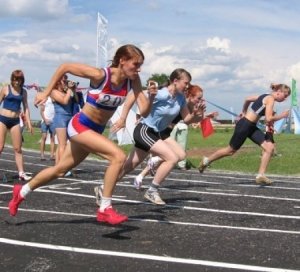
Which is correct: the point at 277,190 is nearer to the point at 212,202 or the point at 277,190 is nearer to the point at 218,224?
the point at 212,202

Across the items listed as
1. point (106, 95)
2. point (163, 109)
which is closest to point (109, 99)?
point (106, 95)

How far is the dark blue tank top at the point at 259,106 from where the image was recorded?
11.8 m

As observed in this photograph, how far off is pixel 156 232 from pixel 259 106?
5665mm

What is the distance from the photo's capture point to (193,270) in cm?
514

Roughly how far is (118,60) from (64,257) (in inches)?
89.9

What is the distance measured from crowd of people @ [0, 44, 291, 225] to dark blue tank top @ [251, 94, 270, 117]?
0.06ft

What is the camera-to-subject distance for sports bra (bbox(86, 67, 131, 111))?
667 centimetres

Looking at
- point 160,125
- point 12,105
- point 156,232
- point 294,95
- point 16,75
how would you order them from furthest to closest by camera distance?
1. point 294,95
2. point 12,105
3. point 16,75
4. point 160,125
5. point 156,232

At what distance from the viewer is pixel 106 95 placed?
6688 millimetres

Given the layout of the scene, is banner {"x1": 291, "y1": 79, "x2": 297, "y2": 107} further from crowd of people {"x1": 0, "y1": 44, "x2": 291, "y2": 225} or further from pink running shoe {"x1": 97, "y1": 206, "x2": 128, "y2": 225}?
pink running shoe {"x1": 97, "y1": 206, "x2": 128, "y2": 225}

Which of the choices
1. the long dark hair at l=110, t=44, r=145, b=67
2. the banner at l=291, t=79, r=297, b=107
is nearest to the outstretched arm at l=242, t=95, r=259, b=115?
the long dark hair at l=110, t=44, r=145, b=67

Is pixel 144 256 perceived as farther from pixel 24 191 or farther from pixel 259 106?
pixel 259 106

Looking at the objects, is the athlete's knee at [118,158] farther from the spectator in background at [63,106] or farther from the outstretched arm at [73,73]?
the spectator in background at [63,106]

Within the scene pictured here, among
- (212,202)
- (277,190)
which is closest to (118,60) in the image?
(212,202)
